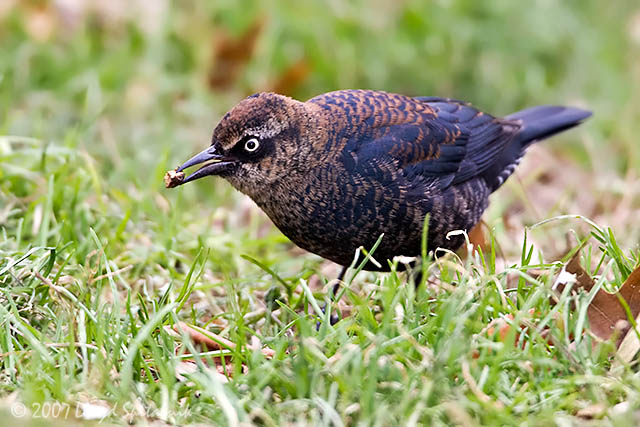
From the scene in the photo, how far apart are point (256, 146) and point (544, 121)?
2.17m

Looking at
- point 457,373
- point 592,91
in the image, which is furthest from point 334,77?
point 457,373

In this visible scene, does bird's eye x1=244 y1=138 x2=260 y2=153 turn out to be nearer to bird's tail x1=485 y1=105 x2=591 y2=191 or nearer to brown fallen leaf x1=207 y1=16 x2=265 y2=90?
bird's tail x1=485 y1=105 x2=591 y2=191

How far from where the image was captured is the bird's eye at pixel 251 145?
406 cm

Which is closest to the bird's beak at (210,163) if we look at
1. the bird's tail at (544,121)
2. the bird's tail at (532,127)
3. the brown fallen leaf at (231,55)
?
the bird's tail at (532,127)

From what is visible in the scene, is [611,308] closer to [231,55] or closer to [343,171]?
[343,171]

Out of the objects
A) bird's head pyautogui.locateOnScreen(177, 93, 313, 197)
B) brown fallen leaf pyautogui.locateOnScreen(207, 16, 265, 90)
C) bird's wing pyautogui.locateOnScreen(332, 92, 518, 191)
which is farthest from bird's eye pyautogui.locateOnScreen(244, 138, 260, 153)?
brown fallen leaf pyautogui.locateOnScreen(207, 16, 265, 90)

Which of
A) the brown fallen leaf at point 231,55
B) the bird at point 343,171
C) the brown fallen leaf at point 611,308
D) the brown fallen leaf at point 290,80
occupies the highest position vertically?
the brown fallen leaf at point 231,55

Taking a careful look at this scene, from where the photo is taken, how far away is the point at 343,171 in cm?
412

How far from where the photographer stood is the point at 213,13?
25.6 feet

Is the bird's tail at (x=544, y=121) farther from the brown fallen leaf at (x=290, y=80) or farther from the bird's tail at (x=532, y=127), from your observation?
the brown fallen leaf at (x=290, y=80)

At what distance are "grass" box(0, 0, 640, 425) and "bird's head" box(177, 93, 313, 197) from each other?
0.41 metres

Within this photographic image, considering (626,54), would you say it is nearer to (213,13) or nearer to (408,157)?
(213,13)

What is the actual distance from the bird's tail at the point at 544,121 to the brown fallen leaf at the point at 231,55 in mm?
2859

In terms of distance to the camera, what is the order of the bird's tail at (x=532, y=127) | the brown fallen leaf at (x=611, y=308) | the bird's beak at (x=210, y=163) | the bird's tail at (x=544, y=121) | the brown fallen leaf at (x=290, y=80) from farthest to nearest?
the brown fallen leaf at (x=290, y=80), the bird's tail at (x=544, y=121), the bird's tail at (x=532, y=127), the bird's beak at (x=210, y=163), the brown fallen leaf at (x=611, y=308)
